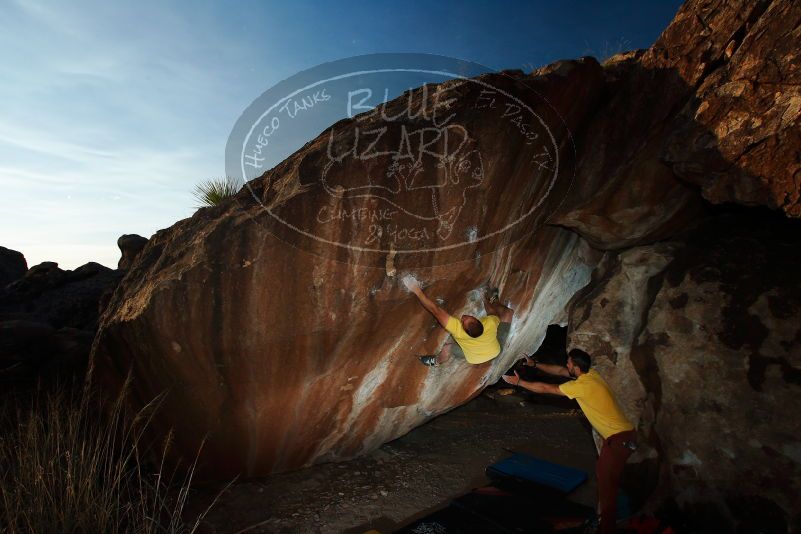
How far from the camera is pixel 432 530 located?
4477 millimetres

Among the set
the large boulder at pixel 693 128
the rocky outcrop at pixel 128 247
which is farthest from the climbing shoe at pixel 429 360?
the rocky outcrop at pixel 128 247

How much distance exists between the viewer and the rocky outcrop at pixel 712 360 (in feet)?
12.9

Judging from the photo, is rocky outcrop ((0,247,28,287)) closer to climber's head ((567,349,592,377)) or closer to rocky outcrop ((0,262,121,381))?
rocky outcrop ((0,262,121,381))

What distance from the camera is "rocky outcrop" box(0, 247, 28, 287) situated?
39.2 feet

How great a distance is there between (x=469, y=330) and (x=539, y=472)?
7.87 feet

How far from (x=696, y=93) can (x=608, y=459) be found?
3.82m

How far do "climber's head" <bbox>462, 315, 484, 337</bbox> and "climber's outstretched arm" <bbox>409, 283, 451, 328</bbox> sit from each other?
23cm

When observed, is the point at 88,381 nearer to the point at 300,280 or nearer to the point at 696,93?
the point at 300,280

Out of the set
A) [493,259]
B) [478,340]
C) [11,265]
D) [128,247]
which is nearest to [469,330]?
[478,340]

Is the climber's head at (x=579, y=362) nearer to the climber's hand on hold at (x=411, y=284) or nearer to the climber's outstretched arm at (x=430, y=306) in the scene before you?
the climber's outstretched arm at (x=430, y=306)

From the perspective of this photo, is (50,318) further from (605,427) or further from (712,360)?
(712,360)

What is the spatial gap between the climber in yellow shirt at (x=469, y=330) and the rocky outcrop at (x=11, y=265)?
42.4 ft

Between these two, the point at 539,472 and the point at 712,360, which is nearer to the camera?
the point at 712,360

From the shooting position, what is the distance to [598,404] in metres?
4.33
